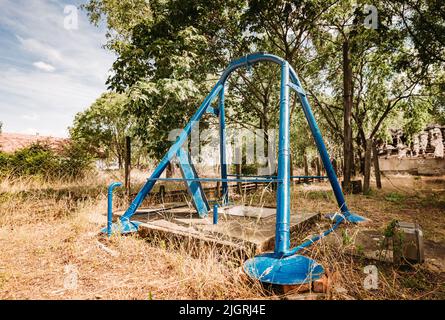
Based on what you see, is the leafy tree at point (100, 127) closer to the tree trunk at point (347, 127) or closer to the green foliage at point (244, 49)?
the green foliage at point (244, 49)

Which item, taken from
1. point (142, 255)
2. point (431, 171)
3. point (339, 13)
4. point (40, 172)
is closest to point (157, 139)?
point (142, 255)

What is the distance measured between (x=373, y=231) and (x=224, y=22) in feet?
28.1

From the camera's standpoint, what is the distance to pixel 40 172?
41.0ft

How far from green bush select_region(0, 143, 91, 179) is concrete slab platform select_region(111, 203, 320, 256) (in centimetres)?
989

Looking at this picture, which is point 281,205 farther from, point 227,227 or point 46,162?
point 46,162

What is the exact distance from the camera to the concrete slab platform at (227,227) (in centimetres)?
333

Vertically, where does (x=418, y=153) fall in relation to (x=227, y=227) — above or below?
above

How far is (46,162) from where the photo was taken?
13.2m

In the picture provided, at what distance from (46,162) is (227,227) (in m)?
13.4

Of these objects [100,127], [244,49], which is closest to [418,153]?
[244,49]

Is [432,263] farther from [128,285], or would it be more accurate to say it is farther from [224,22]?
[224,22]

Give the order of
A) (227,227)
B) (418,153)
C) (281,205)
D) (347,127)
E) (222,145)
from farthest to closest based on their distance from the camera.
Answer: (418,153), (347,127), (222,145), (227,227), (281,205)

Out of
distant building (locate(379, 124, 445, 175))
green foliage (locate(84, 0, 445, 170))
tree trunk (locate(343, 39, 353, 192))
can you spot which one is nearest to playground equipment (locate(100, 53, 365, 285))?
green foliage (locate(84, 0, 445, 170))

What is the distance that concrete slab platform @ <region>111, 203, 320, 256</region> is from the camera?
3.33 meters
